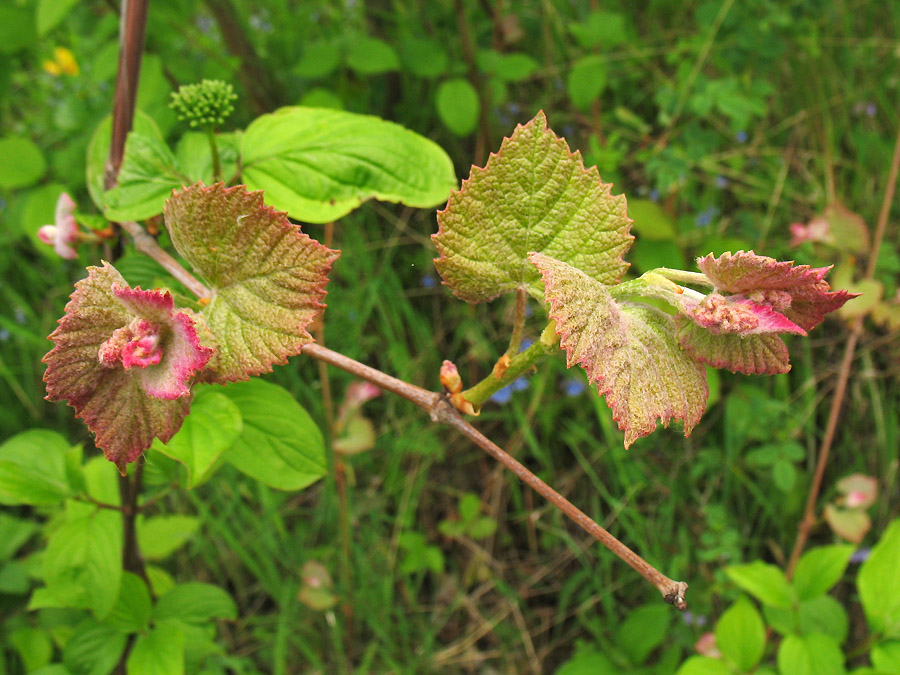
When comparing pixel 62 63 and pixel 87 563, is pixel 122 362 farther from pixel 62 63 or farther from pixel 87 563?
A: pixel 62 63

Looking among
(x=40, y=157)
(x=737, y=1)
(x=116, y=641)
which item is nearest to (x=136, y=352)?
(x=116, y=641)

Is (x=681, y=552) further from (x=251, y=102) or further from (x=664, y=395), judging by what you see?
(x=251, y=102)

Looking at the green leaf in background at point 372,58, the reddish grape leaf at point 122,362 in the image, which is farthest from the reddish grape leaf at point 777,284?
the green leaf in background at point 372,58

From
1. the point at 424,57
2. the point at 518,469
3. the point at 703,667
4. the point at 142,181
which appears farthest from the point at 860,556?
the point at 142,181

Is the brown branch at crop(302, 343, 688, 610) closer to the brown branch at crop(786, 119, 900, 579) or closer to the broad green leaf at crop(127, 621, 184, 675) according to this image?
the broad green leaf at crop(127, 621, 184, 675)

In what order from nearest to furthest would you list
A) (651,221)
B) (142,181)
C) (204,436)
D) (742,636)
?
(204,436) < (142,181) < (742,636) < (651,221)

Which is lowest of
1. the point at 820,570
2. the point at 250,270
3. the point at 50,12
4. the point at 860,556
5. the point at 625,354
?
the point at 860,556

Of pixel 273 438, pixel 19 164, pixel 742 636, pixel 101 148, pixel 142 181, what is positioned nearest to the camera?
pixel 142 181

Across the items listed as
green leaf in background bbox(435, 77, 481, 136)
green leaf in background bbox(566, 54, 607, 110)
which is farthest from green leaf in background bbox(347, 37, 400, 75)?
green leaf in background bbox(566, 54, 607, 110)
